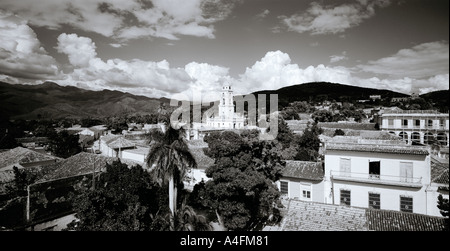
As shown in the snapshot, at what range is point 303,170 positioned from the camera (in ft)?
52.2

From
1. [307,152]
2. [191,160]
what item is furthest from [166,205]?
[307,152]

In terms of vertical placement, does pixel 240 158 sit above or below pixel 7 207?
above

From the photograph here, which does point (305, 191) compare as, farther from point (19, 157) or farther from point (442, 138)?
point (19, 157)

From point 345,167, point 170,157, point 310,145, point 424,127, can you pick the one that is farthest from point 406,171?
point 310,145

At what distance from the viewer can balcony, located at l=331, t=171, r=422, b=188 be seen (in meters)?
12.1

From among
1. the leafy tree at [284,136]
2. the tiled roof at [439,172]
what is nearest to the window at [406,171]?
the tiled roof at [439,172]

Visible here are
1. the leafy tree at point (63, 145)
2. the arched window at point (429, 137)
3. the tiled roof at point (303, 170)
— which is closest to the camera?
the arched window at point (429, 137)

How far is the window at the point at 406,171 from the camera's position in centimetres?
1225

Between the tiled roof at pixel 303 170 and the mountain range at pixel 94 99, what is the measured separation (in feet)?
63.6

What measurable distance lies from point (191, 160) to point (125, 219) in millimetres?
3272

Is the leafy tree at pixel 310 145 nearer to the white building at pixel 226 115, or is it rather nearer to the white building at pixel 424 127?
the white building at pixel 424 127
